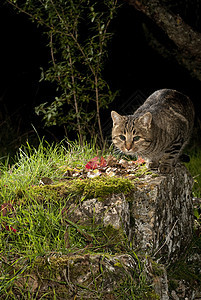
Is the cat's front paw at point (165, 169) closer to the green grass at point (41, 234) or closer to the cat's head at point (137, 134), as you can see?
the cat's head at point (137, 134)

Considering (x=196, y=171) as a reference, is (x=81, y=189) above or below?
above

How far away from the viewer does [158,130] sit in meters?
4.64

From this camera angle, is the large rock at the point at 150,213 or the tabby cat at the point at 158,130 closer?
the large rock at the point at 150,213

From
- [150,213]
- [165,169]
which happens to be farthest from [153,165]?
[150,213]

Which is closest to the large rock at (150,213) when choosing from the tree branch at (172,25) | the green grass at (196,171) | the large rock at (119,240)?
the large rock at (119,240)

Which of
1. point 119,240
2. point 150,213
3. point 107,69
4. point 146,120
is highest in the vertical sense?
point 146,120

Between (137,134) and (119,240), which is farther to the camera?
(137,134)

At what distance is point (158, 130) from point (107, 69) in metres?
5.67

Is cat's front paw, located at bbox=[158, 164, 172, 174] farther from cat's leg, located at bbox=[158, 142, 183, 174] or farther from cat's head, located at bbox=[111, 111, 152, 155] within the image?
cat's head, located at bbox=[111, 111, 152, 155]

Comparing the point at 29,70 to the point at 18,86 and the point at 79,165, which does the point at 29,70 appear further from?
the point at 79,165

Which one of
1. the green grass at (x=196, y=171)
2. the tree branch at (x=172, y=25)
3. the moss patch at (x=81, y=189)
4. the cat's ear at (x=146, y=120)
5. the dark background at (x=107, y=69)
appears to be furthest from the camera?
the dark background at (x=107, y=69)

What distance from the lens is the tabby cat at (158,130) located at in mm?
4496

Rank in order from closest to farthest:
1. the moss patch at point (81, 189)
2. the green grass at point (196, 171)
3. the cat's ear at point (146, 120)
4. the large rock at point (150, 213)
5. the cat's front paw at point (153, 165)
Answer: the large rock at point (150, 213) → the moss patch at point (81, 189) → the cat's ear at point (146, 120) → the cat's front paw at point (153, 165) → the green grass at point (196, 171)

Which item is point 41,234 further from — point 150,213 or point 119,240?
point 150,213
